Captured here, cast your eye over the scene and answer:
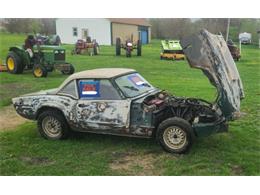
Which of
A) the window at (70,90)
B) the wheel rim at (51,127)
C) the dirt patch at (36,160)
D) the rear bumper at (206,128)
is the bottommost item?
the dirt patch at (36,160)

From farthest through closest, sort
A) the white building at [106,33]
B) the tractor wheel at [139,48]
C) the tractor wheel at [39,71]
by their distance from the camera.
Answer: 1. the tractor wheel at [139,48]
2. the white building at [106,33]
3. the tractor wheel at [39,71]

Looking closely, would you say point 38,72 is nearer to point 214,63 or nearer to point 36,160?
point 36,160

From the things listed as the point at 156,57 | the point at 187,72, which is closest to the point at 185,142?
the point at 187,72

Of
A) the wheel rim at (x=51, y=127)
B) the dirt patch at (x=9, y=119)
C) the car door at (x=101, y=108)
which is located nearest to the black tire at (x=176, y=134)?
the car door at (x=101, y=108)

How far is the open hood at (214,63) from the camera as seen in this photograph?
17.8ft

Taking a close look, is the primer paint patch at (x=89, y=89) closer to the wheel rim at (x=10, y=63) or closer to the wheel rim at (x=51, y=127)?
the wheel rim at (x=51, y=127)

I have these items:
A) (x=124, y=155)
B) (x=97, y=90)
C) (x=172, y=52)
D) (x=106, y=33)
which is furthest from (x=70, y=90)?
(x=106, y=33)

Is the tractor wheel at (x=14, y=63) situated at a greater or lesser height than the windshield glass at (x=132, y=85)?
lesser

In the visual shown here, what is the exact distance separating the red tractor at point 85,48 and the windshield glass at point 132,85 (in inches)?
654

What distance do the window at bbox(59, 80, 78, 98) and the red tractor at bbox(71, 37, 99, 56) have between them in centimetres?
1661

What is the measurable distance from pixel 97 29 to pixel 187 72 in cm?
986

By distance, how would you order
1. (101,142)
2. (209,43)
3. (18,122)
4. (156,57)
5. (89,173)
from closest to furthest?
(89,173), (209,43), (101,142), (18,122), (156,57)

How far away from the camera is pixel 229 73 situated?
5.70m

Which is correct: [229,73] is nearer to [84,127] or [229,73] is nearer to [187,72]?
[84,127]
